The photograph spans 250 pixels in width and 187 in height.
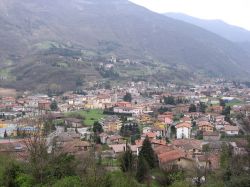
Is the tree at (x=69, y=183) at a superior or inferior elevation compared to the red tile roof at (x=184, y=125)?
superior

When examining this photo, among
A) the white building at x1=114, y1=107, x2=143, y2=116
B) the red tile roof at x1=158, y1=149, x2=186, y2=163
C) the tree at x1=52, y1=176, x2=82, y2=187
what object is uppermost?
the tree at x1=52, y1=176, x2=82, y2=187

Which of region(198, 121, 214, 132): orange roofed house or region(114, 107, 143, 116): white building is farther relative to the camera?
region(114, 107, 143, 116): white building

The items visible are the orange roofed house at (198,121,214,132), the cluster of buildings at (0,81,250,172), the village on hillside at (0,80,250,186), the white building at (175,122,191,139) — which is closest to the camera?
the village on hillside at (0,80,250,186)

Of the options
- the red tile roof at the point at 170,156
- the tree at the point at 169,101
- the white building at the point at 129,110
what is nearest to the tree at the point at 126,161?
the red tile roof at the point at 170,156

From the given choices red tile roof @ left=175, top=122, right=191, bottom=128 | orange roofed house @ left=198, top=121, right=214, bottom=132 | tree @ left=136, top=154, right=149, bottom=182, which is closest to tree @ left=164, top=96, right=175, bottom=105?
orange roofed house @ left=198, top=121, right=214, bottom=132

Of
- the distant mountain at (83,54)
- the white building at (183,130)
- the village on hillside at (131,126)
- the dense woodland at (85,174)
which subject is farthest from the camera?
the distant mountain at (83,54)

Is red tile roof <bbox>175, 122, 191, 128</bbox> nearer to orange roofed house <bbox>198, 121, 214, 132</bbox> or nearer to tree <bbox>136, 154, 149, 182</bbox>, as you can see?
orange roofed house <bbox>198, 121, 214, 132</bbox>

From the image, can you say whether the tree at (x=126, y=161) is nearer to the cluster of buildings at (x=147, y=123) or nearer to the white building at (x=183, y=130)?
the cluster of buildings at (x=147, y=123)

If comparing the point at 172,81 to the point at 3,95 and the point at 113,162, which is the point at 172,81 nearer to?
the point at 3,95

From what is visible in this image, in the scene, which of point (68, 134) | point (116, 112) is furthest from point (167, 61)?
point (68, 134)
